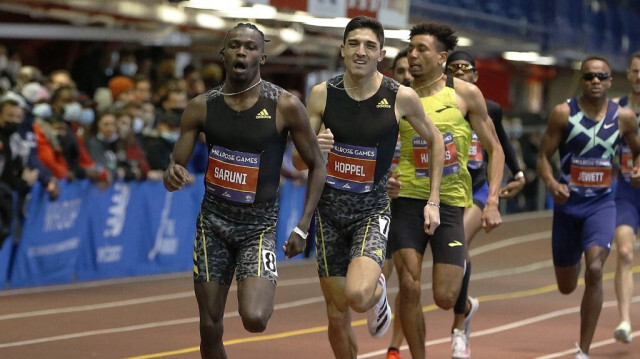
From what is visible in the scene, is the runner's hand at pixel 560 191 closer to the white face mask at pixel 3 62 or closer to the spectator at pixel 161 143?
the spectator at pixel 161 143

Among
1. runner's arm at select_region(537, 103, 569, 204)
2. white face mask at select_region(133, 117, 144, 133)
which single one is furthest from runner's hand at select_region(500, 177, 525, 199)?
white face mask at select_region(133, 117, 144, 133)

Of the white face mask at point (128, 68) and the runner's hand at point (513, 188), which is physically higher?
the runner's hand at point (513, 188)

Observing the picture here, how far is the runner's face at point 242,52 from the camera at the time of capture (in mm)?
7949

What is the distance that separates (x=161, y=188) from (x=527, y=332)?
606cm

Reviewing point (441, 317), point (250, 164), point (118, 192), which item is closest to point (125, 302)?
point (118, 192)

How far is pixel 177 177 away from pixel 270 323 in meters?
5.99

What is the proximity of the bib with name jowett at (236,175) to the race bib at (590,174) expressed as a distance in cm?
412

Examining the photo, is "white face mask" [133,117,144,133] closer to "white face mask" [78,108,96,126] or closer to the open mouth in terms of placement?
"white face mask" [78,108,96,126]

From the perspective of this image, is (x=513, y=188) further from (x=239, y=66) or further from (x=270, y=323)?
(x=239, y=66)

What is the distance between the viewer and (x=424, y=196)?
32.7 feet

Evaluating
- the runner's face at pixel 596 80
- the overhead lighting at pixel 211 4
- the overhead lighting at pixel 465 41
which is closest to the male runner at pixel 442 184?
the runner's face at pixel 596 80

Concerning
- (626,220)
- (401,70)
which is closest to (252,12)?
(401,70)

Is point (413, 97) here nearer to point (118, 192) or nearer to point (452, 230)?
point (452, 230)

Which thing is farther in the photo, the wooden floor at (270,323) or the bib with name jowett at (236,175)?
the wooden floor at (270,323)
